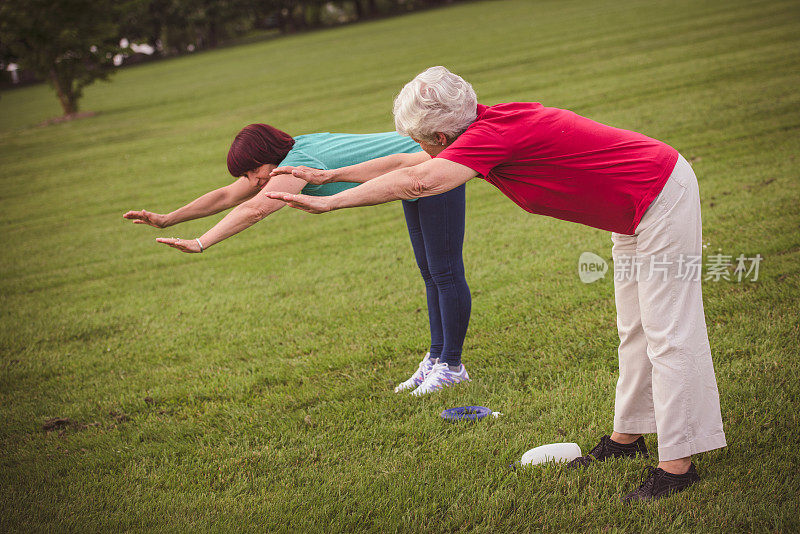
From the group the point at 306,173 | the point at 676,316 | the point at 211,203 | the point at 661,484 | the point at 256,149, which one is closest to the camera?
the point at 676,316

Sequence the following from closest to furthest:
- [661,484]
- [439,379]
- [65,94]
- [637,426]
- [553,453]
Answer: [661,484], [637,426], [553,453], [439,379], [65,94]

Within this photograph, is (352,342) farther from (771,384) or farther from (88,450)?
(771,384)

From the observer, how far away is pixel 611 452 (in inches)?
124

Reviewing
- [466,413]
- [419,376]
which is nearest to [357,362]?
[419,376]


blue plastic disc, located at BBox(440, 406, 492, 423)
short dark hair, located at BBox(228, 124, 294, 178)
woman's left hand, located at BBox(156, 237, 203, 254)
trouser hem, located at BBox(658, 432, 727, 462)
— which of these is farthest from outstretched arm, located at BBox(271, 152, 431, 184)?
trouser hem, located at BBox(658, 432, 727, 462)

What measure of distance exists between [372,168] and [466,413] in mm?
1528

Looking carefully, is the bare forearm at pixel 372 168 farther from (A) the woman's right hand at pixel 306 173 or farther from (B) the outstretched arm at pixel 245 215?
(B) the outstretched arm at pixel 245 215

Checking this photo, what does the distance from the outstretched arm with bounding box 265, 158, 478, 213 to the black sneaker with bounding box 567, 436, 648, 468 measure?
1.60m

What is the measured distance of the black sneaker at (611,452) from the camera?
314 centimetres

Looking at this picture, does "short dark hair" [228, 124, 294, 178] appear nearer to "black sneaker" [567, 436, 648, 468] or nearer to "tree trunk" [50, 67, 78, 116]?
"black sneaker" [567, 436, 648, 468]

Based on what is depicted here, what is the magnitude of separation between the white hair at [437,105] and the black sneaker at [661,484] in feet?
5.80

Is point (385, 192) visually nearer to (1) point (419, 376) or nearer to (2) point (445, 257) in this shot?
(2) point (445, 257)

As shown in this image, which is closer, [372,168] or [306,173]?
[306,173]

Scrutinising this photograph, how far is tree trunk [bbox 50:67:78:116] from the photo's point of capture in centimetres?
2220
